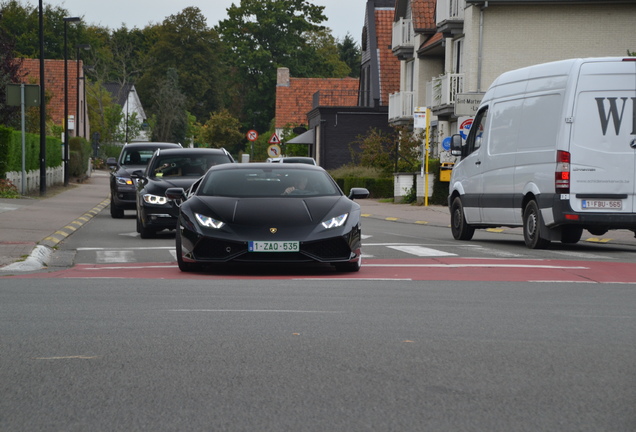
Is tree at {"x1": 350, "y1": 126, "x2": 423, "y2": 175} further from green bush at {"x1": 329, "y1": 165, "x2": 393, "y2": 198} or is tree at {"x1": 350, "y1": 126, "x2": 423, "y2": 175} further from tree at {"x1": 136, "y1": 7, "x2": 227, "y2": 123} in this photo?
tree at {"x1": 136, "y1": 7, "x2": 227, "y2": 123}

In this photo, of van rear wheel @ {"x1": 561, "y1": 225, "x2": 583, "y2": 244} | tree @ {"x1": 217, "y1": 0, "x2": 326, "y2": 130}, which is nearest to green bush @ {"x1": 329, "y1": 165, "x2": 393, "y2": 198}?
A: van rear wheel @ {"x1": 561, "y1": 225, "x2": 583, "y2": 244}

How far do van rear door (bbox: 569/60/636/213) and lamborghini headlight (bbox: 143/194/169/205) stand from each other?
7.22 metres

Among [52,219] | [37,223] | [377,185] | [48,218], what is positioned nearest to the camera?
[37,223]

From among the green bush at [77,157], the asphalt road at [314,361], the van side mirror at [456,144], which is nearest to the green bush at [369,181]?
the green bush at [77,157]

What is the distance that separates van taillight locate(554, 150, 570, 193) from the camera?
52.3 ft

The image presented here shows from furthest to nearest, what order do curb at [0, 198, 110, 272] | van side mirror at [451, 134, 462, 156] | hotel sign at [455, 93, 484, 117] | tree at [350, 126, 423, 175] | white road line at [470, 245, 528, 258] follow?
tree at [350, 126, 423, 175]
hotel sign at [455, 93, 484, 117]
van side mirror at [451, 134, 462, 156]
white road line at [470, 245, 528, 258]
curb at [0, 198, 110, 272]

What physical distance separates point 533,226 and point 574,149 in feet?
5.14

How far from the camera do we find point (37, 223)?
21500 millimetres

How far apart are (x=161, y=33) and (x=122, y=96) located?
11.4 m

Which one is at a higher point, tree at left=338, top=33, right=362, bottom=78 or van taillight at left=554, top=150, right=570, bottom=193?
tree at left=338, top=33, right=362, bottom=78

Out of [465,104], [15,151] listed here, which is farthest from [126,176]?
[465,104]

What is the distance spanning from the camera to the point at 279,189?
1363 centimetres

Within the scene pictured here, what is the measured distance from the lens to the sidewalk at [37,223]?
47.2 feet

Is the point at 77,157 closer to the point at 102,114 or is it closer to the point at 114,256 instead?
the point at 114,256
